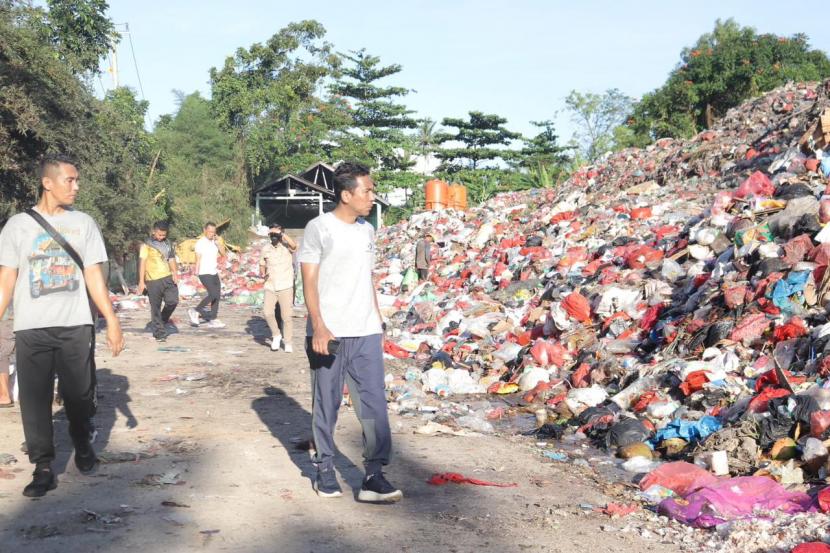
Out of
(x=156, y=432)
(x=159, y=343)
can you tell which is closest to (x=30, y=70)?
(x=159, y=343)

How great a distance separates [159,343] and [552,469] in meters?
6.39

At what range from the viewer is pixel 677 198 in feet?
46.3

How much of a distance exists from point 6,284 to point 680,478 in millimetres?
3766

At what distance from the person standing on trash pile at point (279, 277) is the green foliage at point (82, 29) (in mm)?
15598

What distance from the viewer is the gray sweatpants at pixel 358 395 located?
4.05 m

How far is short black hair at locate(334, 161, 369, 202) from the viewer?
4.05m

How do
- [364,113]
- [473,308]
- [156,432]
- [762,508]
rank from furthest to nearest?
1. [364,113]
2. [473,308]
3. [156,432]
4. [762,508]

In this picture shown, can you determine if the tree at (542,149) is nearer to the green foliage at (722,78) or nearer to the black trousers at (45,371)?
the green foliage at (722,78)

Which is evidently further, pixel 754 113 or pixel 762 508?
pixel 754 113

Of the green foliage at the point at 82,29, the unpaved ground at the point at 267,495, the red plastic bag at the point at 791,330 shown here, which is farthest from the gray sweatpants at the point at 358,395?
the green foliage at the point at 82,29

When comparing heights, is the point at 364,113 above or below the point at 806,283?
above

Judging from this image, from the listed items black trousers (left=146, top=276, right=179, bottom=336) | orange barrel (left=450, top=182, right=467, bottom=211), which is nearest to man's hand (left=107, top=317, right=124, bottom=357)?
black trousers (left=146, top=276, right=179, bottom=336)

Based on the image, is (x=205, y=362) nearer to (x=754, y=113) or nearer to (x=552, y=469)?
(x=552, y=469)

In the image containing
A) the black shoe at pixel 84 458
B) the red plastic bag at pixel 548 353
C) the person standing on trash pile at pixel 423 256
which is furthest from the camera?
the person standing on trash pile at pixel 423 256
